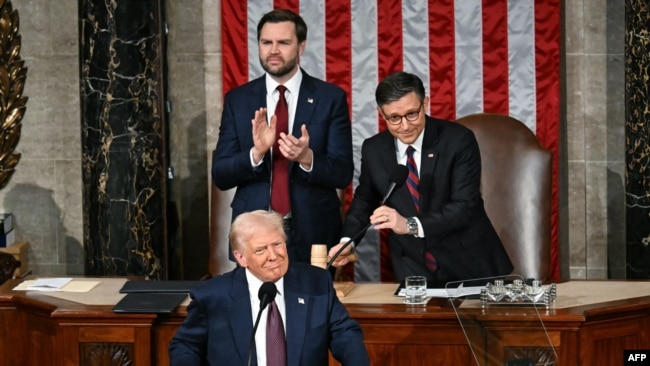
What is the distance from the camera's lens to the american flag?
329 inches

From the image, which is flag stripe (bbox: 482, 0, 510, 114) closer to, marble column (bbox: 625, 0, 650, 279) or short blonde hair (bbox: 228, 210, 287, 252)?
marble column (bbox: 625, 0, 650, 279)

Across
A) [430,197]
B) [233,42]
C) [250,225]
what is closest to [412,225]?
[430,197]

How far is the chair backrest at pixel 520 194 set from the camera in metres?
7.58

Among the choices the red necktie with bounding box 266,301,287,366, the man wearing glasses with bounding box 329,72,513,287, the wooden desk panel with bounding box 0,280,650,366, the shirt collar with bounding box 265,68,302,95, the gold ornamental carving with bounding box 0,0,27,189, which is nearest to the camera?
the red necktie with bounding box 266,301,287,366

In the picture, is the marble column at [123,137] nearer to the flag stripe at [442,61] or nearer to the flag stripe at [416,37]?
the flag stripe at [416,37]

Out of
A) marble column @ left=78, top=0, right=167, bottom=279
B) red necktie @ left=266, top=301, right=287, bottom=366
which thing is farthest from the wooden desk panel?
marble column @ left=78, top=0, right=167, bottom=279

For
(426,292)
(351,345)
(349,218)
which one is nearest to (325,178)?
(349,218)

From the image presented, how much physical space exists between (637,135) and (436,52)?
1384 mm

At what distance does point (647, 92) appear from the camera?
26.2 feet

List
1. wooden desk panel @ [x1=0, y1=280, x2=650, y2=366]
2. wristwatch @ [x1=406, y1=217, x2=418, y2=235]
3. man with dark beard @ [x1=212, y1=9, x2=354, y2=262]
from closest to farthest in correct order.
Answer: wooden desk panel @ [x1=0, y1=280, x2=650, y2=366] → wristwatch @ [x1=406, y1=217, x2=418, y2=235] → man with dark beard @ [x1=212, y1=9, x2=354, y2=262]

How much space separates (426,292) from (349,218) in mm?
624

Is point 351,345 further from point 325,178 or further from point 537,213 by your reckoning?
point 537,213

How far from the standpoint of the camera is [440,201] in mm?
6281

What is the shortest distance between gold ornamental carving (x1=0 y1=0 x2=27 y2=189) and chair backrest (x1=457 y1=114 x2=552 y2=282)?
3.13 m
